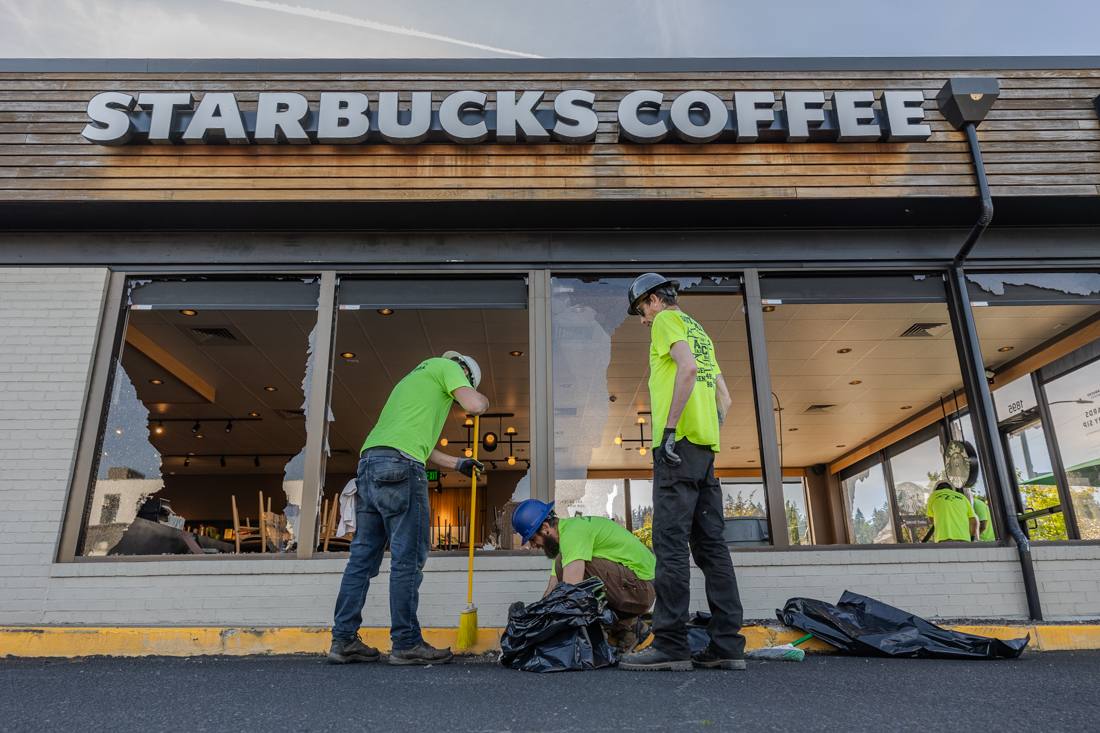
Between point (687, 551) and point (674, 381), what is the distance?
79cm

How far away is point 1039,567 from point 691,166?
3.64 meters

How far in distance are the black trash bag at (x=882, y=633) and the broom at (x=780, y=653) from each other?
0.21 metres

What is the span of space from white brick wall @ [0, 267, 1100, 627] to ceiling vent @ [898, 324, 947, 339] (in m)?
2.75

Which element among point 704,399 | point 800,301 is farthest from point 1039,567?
point 704,399

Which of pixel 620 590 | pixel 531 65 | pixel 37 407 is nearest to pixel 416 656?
pixel 620 590

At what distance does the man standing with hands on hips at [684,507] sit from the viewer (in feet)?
9.95

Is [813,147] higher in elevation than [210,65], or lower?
lower

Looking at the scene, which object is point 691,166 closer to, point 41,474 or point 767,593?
point 767,593

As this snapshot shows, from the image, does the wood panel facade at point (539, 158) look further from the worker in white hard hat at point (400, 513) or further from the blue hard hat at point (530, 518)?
the blue hard hat at point (530, 518)

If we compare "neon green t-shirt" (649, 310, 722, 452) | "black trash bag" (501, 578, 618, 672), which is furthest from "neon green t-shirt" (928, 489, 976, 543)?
"black trash bag" (501, 578, 618, 672)

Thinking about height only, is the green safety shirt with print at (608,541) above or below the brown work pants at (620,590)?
above

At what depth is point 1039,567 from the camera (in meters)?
4.54

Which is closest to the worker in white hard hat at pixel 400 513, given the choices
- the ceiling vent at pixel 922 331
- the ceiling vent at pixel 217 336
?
the ceiling vent at pixel 217 336

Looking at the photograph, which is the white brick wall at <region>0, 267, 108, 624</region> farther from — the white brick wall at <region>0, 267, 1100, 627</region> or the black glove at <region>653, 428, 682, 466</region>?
the black glove at <region>653, 428, 682, 466</region>
